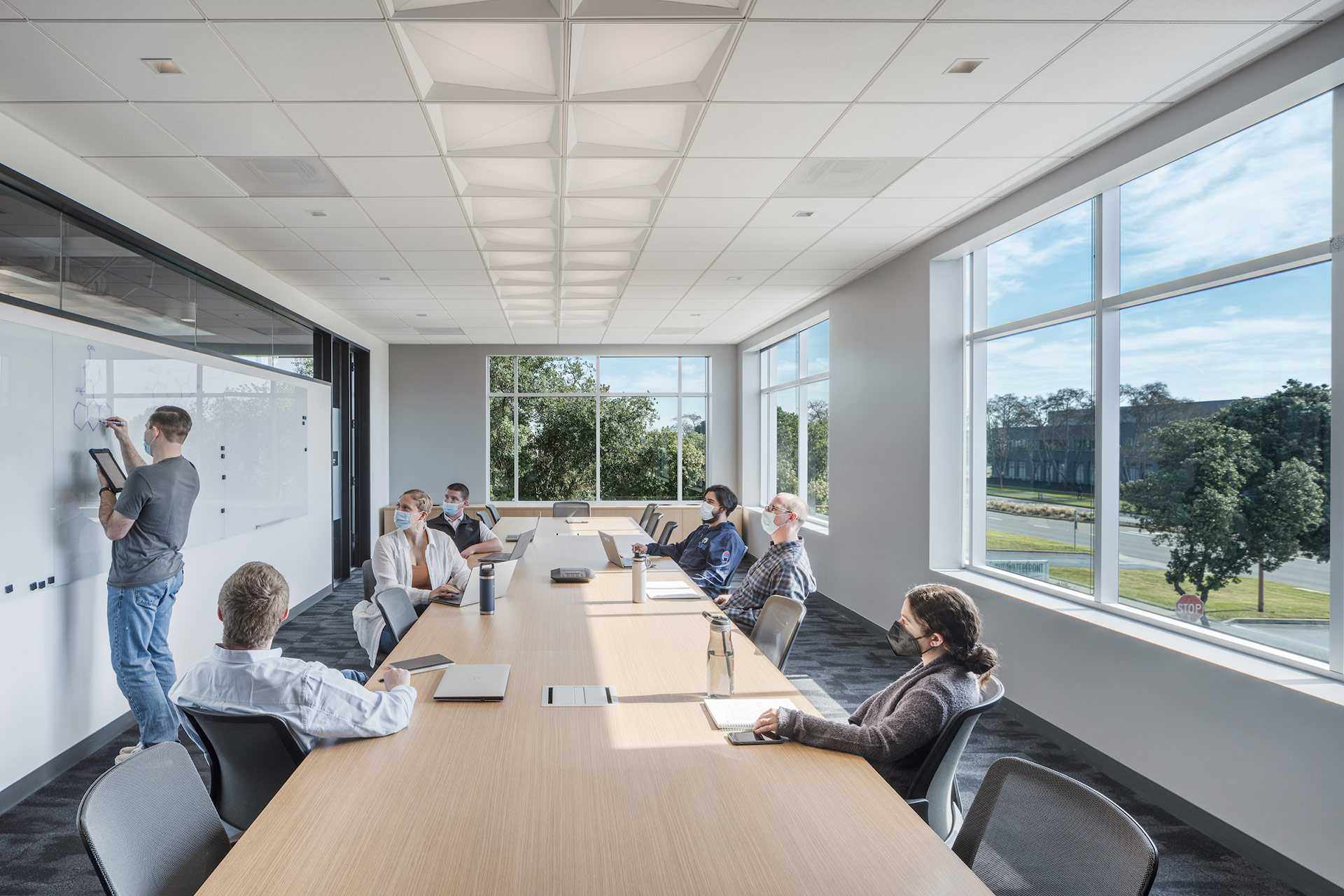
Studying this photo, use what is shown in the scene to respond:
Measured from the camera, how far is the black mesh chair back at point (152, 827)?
4.10 feet

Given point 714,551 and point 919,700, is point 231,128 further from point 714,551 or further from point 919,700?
point 919,700

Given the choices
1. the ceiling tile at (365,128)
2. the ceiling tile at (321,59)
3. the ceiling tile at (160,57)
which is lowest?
the ceiling tile at (160,57)

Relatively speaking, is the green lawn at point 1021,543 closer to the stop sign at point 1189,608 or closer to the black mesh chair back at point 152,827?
the stop sign at point 1189,608

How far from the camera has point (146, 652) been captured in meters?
3.31

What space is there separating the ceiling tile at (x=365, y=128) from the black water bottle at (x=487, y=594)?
2.00m

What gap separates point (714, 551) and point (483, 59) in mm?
3102

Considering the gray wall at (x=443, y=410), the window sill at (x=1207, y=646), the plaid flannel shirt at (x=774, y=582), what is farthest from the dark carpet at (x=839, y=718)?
the gray wall at (x=443, y=410)

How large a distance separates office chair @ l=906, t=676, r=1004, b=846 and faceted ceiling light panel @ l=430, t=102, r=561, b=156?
2707 mm

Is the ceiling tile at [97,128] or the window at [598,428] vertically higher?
the ceiling tile at [97,128]

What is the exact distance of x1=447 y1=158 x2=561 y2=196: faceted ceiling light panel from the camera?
3.55m

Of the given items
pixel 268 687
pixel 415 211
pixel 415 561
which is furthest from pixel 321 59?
pixel 415 561

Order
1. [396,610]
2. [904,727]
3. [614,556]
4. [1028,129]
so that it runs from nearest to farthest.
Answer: [904,727], [1028,129], [396,610], [614,556]

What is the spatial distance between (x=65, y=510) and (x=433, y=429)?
6721mm

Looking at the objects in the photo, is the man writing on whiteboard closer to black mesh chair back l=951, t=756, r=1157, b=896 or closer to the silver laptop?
the silver laptop
